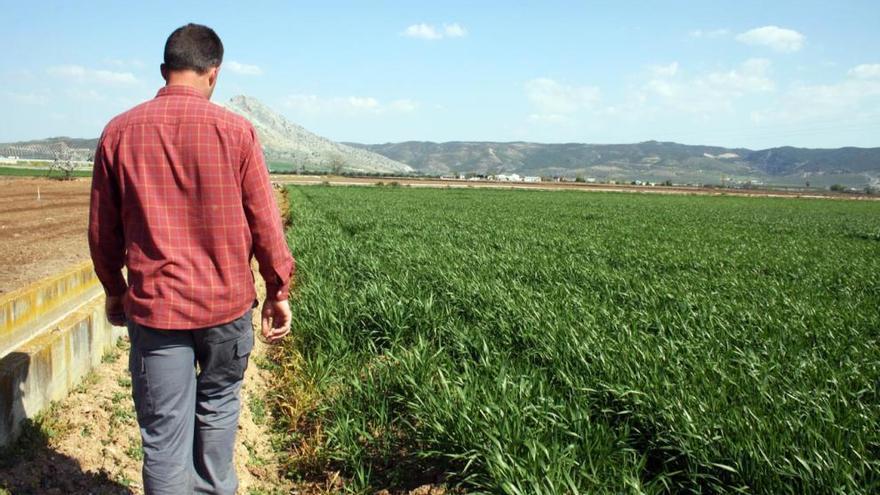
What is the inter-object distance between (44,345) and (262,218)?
2.39m

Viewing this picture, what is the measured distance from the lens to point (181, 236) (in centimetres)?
254

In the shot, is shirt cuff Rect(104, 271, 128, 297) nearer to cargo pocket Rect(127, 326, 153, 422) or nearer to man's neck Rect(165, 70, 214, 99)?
cargo pocket Rect(127, 326, 153, 422)

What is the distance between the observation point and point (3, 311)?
5.02 meters

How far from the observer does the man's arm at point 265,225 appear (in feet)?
8.71

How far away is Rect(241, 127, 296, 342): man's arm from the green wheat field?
4.24ft

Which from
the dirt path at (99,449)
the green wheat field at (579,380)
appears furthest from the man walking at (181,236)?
the green wheat field at (579,380)

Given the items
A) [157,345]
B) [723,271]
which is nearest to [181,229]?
[157,345]

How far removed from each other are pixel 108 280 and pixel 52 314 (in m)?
4.33

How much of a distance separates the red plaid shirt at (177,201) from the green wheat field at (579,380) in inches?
62.2

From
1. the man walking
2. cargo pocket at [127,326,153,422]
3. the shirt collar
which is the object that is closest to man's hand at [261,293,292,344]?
the man walking

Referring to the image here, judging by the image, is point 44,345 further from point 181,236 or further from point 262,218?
point 262,218

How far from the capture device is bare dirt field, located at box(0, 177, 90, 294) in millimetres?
9820

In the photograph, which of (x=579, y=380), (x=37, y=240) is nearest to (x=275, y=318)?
(x=579, y=380)

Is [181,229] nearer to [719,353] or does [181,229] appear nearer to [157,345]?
[157,345]
